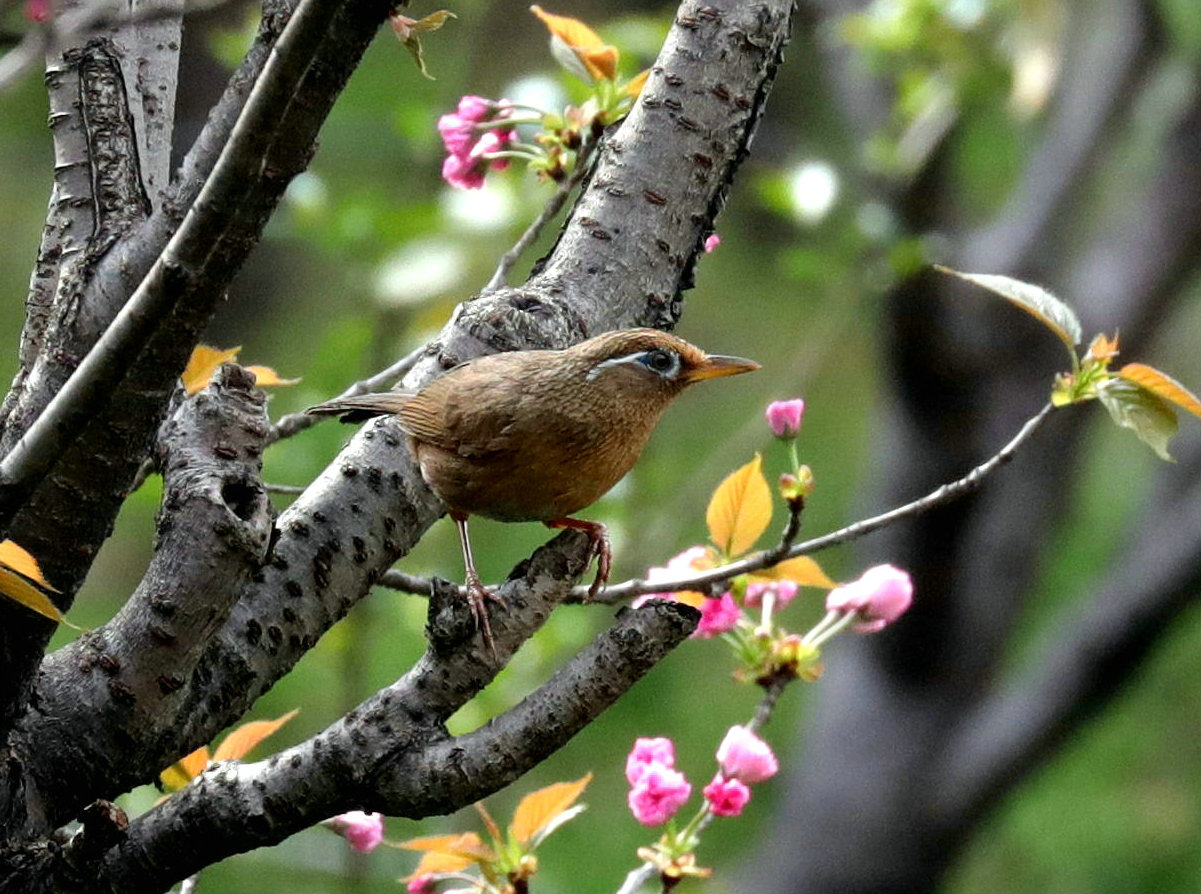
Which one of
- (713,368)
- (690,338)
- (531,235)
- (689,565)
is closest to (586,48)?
(531,235)

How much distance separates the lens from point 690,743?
25.3 ft

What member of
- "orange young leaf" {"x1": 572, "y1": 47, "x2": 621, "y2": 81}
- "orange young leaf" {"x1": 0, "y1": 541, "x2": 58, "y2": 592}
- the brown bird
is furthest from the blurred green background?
"orange young leaf" {"x1": 0, "y1": 541, "x2": 58, "y2": 592}

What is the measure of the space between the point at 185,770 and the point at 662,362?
98cm

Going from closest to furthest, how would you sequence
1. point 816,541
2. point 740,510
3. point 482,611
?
1. point 482,611
2. point 816,541
3. point 740,510

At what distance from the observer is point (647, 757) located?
2221 mm

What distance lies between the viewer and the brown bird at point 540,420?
2312 mm

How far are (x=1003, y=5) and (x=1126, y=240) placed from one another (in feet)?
6.56

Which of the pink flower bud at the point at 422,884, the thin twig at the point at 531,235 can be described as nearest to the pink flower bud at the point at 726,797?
the pink flower bud at the point at 422,884

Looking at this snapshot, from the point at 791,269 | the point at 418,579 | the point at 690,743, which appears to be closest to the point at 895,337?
the point at 690,743

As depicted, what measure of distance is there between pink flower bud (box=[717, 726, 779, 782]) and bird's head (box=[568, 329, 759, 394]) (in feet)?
1.94

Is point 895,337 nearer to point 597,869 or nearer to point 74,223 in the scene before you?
point 597,869

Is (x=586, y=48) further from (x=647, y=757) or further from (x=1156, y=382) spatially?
(x=647, y=757)

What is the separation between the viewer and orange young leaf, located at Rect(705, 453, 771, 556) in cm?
229

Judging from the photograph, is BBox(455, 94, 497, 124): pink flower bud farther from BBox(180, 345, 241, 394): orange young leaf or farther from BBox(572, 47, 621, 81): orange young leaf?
BBox(180, 345, 241, 394): orange young leaf
